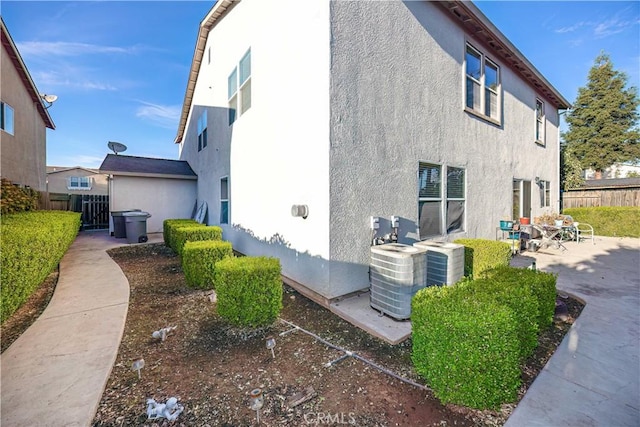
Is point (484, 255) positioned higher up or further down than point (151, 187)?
further down

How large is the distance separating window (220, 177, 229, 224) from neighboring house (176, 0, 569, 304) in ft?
0.22

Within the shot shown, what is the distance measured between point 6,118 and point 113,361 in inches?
433

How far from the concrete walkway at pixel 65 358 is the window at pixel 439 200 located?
5312 mm

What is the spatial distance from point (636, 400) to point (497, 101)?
25.7ft

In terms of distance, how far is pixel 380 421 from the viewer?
197cm

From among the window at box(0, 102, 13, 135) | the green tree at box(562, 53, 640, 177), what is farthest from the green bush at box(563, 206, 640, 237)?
the window at box(0, 102, 13, 135)

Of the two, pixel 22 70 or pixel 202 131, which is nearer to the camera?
pixel 22 70

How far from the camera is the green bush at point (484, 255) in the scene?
195 inches

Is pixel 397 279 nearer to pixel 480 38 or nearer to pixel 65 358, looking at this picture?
pixel 65 358

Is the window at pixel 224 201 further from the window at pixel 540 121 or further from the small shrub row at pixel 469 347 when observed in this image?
the window at pixel 540 121

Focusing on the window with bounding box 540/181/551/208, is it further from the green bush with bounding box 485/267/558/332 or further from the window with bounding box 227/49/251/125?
the window with bounding box 227/49/251/125

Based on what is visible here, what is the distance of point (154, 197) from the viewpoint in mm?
11930

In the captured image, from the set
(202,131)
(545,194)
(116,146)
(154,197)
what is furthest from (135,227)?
(545,194)

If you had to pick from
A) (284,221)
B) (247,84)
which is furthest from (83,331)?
(247,84)
